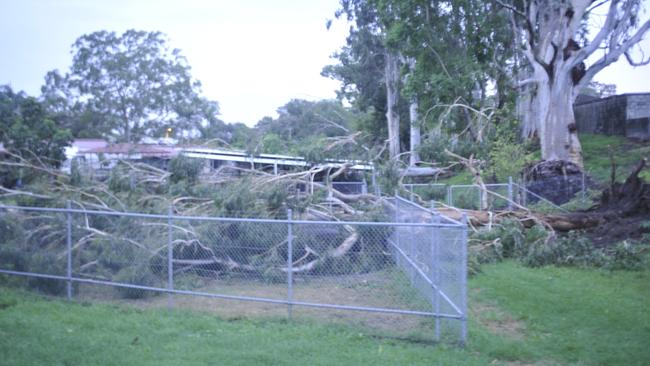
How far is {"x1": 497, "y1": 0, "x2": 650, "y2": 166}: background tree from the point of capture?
21984mm

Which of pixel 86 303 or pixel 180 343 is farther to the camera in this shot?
pixel 86 303

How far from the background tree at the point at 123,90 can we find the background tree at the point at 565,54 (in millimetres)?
28132

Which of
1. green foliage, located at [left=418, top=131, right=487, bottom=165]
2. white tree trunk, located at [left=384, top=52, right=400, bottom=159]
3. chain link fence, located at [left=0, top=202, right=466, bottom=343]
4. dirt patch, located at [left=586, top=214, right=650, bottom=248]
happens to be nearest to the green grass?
green foliage, located at [left=418, top=131, right=487, bottom=165]

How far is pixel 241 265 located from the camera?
9.98 m

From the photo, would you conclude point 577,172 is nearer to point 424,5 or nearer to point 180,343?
point 424,5

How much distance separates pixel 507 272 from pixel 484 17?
17731 millimetres

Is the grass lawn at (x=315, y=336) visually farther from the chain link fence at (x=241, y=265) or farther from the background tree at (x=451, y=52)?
the background tree at (x=451, y=52)

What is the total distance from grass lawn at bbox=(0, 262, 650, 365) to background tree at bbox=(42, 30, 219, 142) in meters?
37.2

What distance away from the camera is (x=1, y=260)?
10.3 meters

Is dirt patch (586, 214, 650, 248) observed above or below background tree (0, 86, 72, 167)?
below

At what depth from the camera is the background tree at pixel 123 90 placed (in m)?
44.3

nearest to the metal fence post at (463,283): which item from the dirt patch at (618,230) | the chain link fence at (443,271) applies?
the chain link fence at (443,271)

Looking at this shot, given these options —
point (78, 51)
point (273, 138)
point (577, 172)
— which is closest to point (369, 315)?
point (273, 138)

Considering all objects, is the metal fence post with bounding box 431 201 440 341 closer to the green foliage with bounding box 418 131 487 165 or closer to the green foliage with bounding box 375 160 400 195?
the green foliage with bounding box 375 160 400 195
